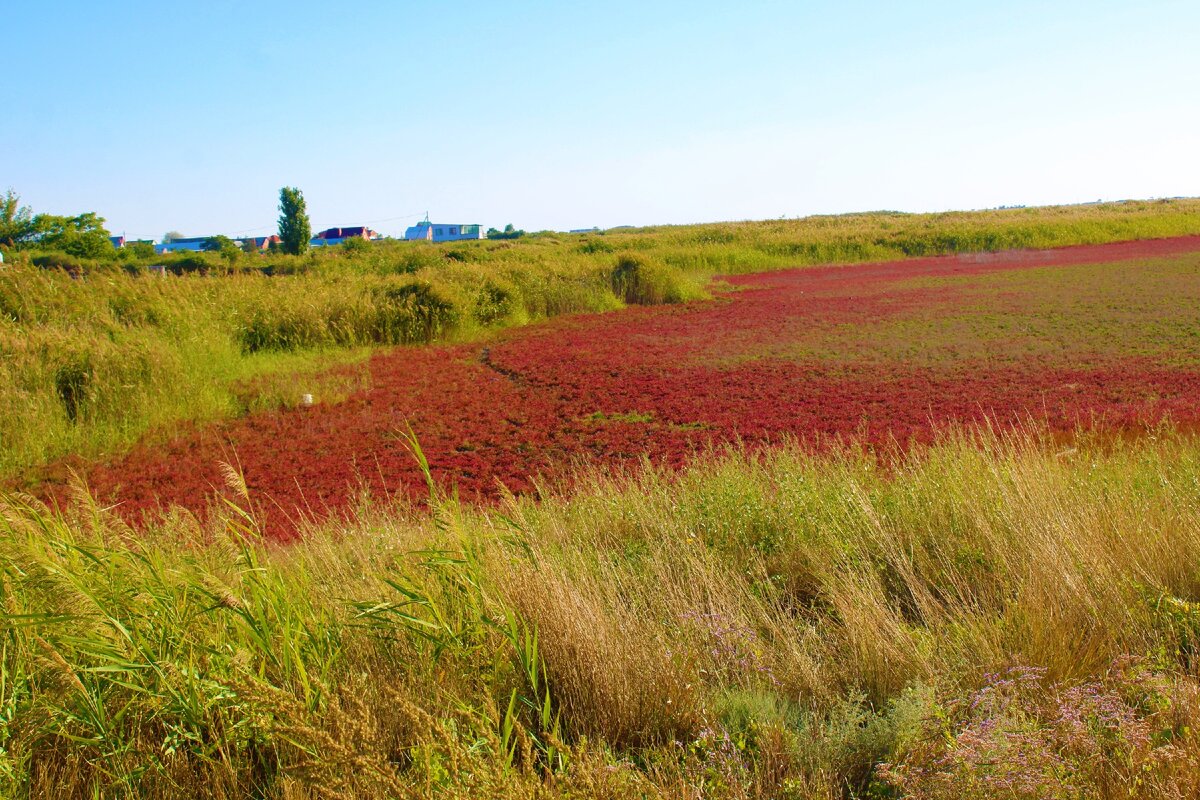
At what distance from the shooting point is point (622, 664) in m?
2.50

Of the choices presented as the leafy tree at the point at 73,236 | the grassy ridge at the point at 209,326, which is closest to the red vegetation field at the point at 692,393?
the grassy ridge at the point at 209,326

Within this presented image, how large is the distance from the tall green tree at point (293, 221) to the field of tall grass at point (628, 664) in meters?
53.5

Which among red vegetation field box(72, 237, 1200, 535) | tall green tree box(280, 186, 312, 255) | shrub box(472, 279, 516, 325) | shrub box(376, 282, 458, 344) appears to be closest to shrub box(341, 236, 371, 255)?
tall green tree box(280, 186, 312, 255)

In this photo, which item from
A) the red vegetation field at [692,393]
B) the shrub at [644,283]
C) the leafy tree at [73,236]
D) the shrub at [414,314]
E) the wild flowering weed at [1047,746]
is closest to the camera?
the wild flowering weed at [1047,746]

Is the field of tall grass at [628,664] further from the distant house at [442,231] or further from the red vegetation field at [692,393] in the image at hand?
the distant house at [442,231]

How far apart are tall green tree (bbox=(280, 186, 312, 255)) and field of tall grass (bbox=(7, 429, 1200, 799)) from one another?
53.5 metres

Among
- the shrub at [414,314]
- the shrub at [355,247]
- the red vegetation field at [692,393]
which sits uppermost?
the shrub at [355,247]

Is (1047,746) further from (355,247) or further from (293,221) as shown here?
(293,221)

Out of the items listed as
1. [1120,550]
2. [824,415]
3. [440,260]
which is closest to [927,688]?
[1120,550]

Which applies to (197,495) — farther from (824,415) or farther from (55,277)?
(55,277)

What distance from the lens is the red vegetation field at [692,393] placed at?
25.0 feet

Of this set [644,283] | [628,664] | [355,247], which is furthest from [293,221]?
[628,664]

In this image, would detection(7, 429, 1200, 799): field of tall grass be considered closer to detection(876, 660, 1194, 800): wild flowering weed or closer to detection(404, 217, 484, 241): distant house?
detection(876, 660, 1194, 800): wild flowering weed

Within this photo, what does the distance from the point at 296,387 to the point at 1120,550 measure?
1004cm
